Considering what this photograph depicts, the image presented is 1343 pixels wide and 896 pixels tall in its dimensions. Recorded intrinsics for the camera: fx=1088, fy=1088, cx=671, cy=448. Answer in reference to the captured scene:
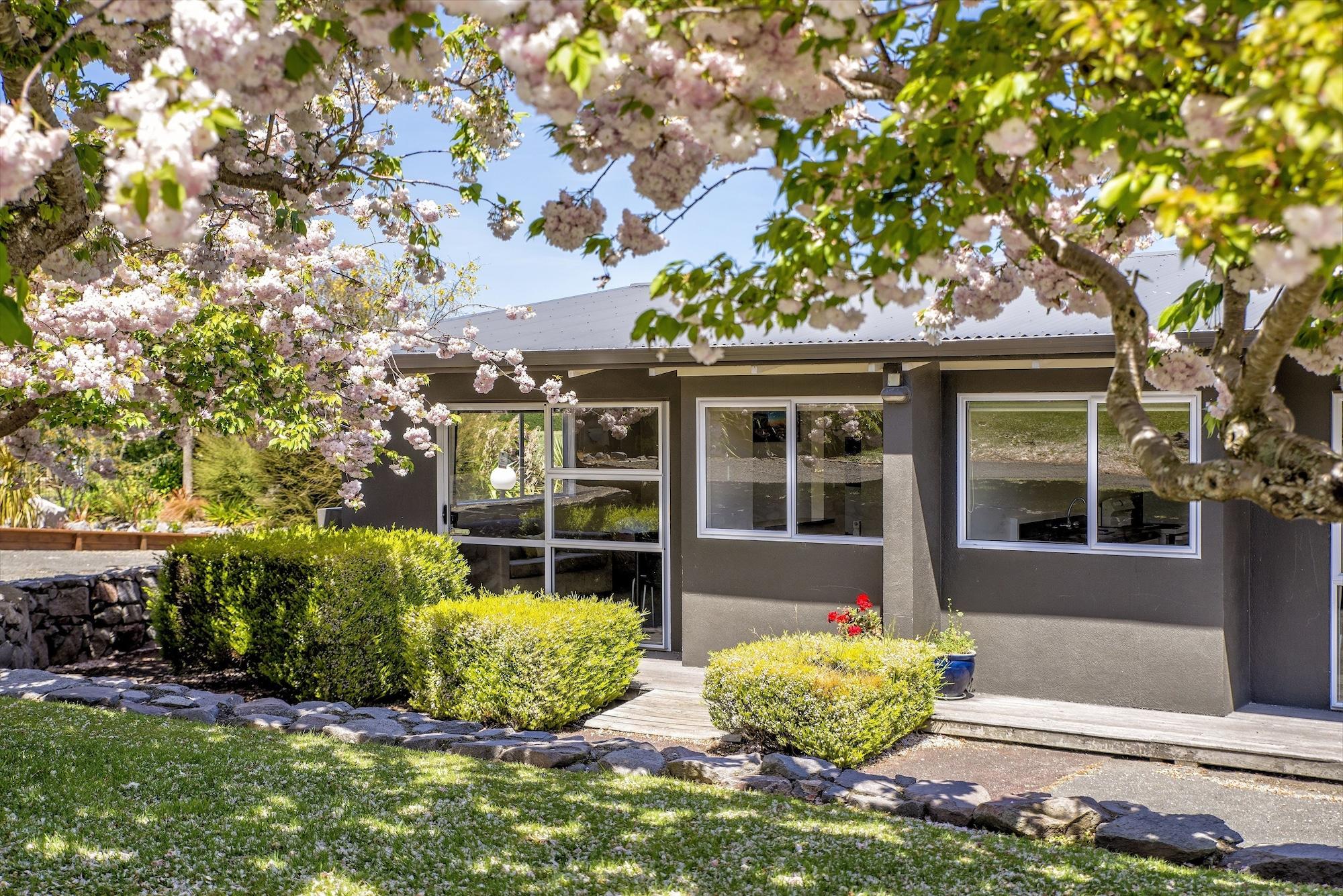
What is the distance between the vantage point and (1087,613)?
8.35 m

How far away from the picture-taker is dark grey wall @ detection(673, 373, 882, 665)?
30.1 ft

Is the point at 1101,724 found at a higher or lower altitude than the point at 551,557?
lower

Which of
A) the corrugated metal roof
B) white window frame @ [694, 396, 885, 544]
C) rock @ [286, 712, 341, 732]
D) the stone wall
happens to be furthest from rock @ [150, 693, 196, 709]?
white window frame @ [694, 396, 885, 544]

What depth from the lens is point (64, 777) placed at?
18.4 ft

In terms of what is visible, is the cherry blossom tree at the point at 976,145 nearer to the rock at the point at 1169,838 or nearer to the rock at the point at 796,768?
the rock at the point at 1169,838

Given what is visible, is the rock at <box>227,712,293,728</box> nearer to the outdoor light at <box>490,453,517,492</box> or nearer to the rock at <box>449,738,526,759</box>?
the rock at <box>449,738,526,759</box>

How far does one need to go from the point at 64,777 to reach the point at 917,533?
6025 mm

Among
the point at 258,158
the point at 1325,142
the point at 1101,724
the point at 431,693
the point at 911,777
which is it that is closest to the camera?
the point at 1325,142

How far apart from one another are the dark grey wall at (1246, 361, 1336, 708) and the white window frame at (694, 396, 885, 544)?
287cm

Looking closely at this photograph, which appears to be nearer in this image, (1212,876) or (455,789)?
(1212,876)

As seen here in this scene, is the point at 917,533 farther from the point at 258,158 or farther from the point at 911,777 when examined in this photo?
the point at 258,158

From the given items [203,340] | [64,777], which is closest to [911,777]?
[64,777]

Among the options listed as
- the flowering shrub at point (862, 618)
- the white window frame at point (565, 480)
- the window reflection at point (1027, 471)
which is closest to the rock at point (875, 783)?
the flowering shrub at point (862, 618)

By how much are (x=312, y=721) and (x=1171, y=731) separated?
→ 5.91 metres
